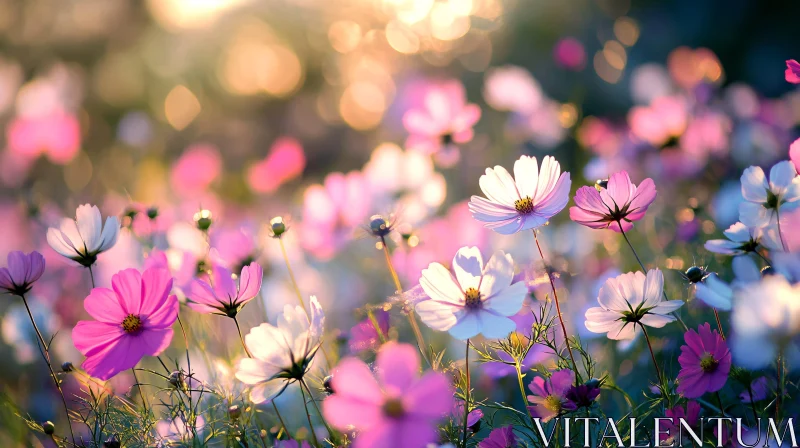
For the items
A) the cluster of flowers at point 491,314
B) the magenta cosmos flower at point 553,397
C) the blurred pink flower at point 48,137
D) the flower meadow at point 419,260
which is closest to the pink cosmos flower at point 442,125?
the flower meadow at point 419,260

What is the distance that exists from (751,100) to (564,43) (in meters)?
0.49

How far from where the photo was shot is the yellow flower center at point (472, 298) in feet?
1.85

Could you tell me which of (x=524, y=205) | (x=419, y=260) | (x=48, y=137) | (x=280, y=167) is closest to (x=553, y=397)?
(x=524, y=205)

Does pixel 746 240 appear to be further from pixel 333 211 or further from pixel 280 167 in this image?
pixel 280 167

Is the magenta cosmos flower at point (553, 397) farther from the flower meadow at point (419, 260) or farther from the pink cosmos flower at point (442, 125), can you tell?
the pink cosmos flower at point (442, 125)

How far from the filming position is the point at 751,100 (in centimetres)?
157

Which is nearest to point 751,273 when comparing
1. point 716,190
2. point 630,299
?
point 630,299

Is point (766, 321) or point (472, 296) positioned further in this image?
point (472, 296)

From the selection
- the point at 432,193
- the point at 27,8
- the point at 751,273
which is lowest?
the point at 432,193

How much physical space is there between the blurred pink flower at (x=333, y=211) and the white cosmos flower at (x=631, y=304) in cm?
56

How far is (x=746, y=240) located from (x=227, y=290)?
489 mm

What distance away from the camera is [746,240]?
59 cm

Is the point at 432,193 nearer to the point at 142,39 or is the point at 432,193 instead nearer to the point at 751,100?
the point at 751,100

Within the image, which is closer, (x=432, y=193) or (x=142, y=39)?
(x=432, y=193)
